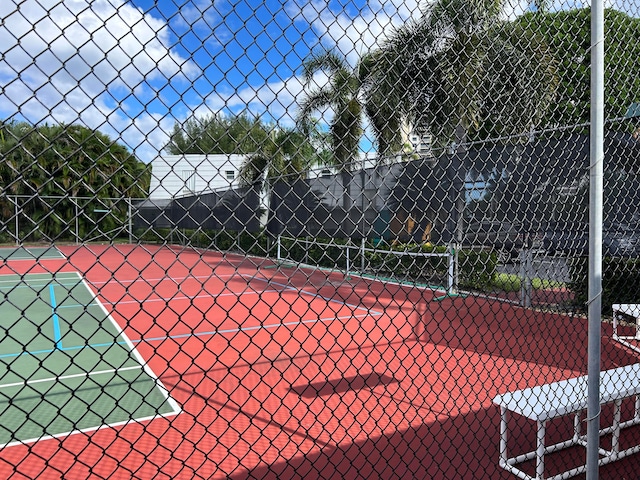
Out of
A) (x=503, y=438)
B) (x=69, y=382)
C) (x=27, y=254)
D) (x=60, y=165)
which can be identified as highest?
(x=60, y=165)

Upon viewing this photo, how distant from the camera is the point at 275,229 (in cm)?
1207

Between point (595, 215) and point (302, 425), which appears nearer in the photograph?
point (595, 215)

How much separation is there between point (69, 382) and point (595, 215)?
477 cm

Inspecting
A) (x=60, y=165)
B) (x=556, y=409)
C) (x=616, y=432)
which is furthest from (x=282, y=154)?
(x=616, y=432)

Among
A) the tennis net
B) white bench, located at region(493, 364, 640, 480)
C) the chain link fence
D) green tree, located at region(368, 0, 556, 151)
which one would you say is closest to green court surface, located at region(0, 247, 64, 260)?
the chain link fence

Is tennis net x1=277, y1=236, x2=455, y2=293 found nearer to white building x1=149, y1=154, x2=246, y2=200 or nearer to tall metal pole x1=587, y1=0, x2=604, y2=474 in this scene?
white building x1=149, y1=154, x2=246, y2=200

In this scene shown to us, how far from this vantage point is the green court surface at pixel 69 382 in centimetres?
244

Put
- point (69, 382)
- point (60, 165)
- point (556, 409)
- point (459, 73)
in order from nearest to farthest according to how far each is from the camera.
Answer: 1. point (60, 165)
2. point (556, 409)
3. point (459, 73)
4. point (69, 382)

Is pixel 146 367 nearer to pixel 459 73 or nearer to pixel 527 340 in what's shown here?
pixel 459 73

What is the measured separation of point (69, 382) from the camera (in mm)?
4695

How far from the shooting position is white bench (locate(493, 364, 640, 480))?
2922 millimetres

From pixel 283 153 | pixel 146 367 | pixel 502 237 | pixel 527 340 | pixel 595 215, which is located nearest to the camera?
pixel 595 215

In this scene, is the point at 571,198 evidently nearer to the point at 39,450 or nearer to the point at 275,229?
the point at 39,450

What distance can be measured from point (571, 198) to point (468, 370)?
7.42 feet
